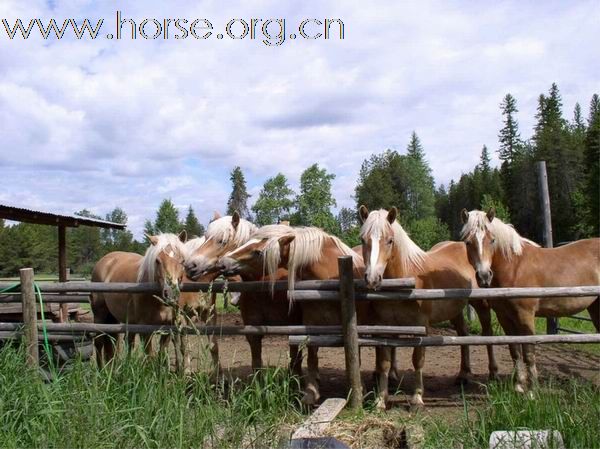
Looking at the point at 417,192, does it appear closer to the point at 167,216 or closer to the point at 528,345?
the point at 167,216

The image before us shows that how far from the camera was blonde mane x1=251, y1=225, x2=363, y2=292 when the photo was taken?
507 cm

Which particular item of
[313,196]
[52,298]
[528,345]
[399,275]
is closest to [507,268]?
[528,345]

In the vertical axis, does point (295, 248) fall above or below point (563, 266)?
above

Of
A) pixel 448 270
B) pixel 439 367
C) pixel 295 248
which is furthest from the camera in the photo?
pixel 439 367

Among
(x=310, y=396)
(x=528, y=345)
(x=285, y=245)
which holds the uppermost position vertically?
(x=285, y=245)

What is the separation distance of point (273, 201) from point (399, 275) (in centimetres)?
4449

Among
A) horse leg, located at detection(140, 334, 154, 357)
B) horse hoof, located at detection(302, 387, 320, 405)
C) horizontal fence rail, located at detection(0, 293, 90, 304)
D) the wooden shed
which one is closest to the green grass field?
horse leg, located at detection(140, 334, 154, 357)

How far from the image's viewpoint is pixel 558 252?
5.94m

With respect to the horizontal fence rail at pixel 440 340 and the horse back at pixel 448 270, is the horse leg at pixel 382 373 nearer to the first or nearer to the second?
the horizontal fence rail at pixel 440 340

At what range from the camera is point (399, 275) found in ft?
16.7

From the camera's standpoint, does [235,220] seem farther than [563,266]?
No

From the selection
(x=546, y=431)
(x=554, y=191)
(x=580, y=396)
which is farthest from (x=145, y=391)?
(x=554, y=191)

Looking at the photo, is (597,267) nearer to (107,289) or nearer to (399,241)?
(399,241)

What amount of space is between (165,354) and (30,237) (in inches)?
1810
